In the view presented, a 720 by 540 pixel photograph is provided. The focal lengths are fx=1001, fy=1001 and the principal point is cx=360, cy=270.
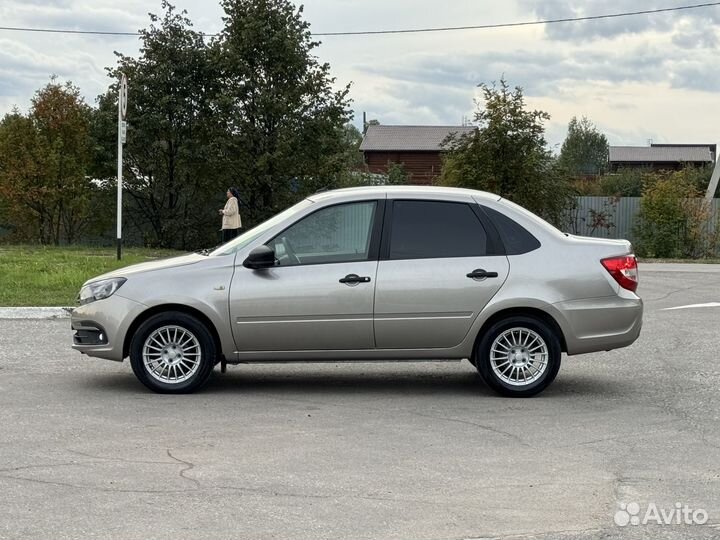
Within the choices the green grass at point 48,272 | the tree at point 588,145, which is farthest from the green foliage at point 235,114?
the tree at point 588,145

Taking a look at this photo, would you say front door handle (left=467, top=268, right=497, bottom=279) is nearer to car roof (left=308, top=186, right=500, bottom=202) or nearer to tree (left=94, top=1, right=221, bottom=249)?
car roof (left=308, top=186, right=500, bottom=202)

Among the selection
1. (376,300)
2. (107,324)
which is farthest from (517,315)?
(107,324)

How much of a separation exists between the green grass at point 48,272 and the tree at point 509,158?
9.27 meters

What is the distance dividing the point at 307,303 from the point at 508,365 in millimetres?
1751

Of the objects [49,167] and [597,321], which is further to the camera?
[49,167]

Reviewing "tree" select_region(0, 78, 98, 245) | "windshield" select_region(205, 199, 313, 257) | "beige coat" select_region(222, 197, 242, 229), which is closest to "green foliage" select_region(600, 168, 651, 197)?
"tree" select_region(0, 78, 98, 245)

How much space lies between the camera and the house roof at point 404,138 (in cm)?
7731

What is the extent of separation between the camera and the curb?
13.0 metres

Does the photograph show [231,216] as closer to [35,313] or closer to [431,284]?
[35,313]

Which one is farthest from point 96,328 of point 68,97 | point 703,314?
point 68,97

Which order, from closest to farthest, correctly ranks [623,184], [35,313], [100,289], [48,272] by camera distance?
[100,289] → [35,313] → [48,272] → [623,184]

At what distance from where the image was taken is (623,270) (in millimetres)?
8398

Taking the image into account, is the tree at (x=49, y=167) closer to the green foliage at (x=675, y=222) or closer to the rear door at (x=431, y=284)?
the green foliage at (x=675, y=222)

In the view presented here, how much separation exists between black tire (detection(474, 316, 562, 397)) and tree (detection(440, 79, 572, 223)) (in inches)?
795
